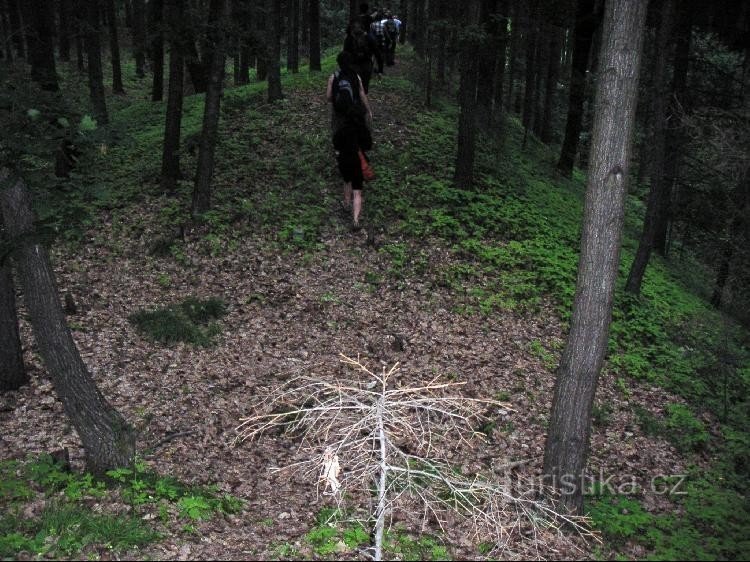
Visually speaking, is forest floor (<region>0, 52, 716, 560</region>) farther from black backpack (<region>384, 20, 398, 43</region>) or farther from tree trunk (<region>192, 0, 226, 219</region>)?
black backpack (<region>384, 20, 398, 43</region>)

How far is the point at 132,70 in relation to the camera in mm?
30828

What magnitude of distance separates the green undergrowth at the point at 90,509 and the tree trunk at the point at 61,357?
0.79 feet

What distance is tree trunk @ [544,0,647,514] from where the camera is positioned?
454cm

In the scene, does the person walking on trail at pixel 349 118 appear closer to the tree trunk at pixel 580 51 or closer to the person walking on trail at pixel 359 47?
the person walking on trail at pixel 359 47

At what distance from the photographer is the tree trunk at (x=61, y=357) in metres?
4.84

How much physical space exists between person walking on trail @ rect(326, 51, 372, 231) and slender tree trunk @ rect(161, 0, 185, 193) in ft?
10.6

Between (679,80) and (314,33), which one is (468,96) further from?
(314,33)

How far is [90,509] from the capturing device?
4.68 metres

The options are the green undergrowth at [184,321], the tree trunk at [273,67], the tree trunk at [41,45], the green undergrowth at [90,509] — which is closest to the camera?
the green undergrowth at [90,509]

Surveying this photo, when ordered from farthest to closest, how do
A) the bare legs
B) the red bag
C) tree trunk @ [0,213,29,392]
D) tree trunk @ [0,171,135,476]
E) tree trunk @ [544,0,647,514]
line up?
the bare legs
the red bag
tree trunk @ [0,213,29,392]
tree trunk @ [0,171,135,476]
tree trunk @ [544,0,647,514]

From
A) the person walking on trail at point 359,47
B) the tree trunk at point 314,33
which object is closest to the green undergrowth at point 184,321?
the person walking on trail at point 359,47

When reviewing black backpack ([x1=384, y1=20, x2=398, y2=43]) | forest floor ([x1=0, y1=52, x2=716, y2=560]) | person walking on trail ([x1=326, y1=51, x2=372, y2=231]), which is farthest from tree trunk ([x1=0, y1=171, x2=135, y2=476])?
black backpack ([x1=384, y1=20, x2=398, y2=43])

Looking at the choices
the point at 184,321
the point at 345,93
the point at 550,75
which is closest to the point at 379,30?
the point at 550,75

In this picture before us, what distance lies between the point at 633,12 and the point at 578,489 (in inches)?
167
